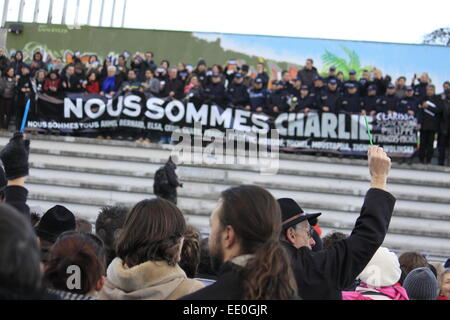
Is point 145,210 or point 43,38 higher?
point 43,38

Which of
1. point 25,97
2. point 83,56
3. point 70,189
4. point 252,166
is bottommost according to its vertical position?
point 70,189

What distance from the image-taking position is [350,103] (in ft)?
49.4

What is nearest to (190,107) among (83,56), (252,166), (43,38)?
(252,166)

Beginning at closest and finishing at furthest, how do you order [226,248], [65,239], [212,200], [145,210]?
[226,248]
[65,239]
[145,210]
[212,200]

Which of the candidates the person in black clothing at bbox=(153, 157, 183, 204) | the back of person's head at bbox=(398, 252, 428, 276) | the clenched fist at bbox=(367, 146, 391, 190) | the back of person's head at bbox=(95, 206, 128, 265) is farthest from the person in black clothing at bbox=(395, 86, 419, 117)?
the clenched fist at bbox=(367, 146, 391, 190)

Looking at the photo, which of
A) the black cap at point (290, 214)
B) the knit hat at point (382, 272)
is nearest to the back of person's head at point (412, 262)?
the knit hat at point (382, 272)

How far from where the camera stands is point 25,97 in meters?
15.9

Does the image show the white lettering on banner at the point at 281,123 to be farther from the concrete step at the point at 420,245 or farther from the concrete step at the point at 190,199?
the concrete step at the point at 420,245

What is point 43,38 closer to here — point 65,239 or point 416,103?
point 416,103

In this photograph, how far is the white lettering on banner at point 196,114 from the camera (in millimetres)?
15117

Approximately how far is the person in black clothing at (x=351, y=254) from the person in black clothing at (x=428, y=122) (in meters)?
12.1

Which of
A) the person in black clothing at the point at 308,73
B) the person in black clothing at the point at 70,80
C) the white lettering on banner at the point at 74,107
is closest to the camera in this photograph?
the white lettering on banner at the point at 74,107

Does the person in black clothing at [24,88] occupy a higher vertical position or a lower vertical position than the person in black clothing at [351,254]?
higher

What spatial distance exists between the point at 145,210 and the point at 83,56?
58.9ft
